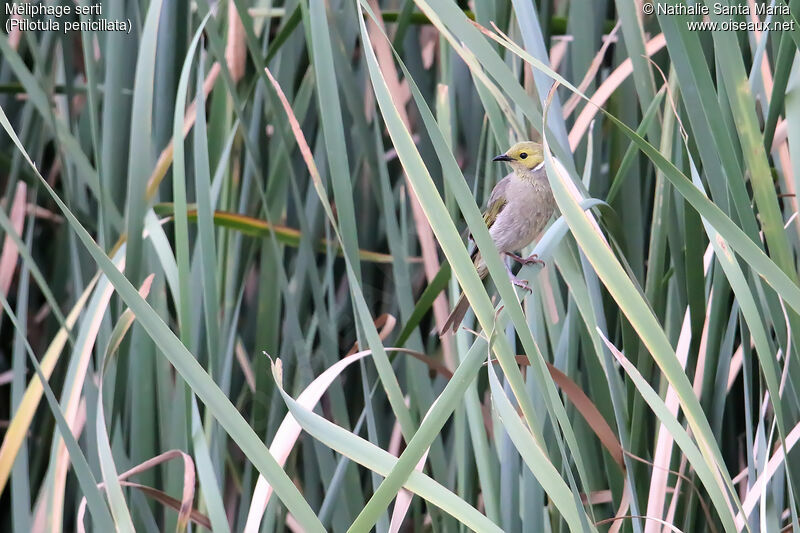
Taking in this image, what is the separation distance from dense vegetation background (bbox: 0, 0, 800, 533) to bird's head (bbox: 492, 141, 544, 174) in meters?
0.04

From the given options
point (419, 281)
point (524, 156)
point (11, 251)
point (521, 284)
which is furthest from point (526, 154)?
point (11, 251)

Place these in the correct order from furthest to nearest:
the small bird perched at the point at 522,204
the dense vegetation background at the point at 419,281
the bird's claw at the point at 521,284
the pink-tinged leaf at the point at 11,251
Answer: the pink-tinged leaf at the point at 11,251
the small bird perched at the point at 522,204
the bird's claw at the point at 521,284
the dense vegetation background at the point at 419,281

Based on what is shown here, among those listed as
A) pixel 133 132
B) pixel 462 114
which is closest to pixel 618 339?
pixel 462 114

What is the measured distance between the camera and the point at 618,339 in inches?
47.8

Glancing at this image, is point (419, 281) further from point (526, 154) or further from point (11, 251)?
point (11, 251)

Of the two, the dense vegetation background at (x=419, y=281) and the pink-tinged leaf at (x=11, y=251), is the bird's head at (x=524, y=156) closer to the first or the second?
the dense vegetation background at (x=419, y=281)

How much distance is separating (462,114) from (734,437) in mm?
699

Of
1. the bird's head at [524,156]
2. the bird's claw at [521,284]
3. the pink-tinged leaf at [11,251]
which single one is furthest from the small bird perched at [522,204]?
the pink-tinged leaf at [11,251]

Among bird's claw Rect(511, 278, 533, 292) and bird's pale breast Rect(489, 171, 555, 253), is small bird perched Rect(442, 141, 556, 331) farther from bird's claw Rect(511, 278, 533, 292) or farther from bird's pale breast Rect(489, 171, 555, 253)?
bird's claw Rect(511, 278, 533, 292)

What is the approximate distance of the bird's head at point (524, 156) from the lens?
44.9 inches

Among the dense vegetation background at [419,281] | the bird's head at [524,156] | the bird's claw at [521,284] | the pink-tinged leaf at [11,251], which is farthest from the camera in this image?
the pink-tinged leaf at [11,251]

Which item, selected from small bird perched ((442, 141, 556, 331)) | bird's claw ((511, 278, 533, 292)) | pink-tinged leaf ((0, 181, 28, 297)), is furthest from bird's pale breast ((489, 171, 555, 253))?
pink-tinged leaf ((0, 181, 28, 297))

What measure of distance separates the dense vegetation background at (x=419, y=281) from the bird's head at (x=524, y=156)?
4 cm

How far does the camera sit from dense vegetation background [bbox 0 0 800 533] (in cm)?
75
